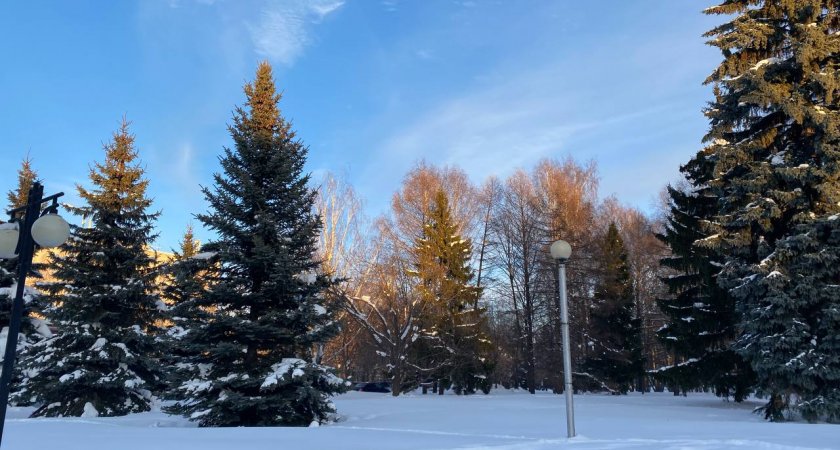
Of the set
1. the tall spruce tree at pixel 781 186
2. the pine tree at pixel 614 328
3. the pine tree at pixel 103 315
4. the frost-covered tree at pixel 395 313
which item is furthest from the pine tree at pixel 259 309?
the pine tree at pixel 614 328

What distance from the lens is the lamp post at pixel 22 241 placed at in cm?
698

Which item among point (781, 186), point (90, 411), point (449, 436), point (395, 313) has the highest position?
point (781, 186)

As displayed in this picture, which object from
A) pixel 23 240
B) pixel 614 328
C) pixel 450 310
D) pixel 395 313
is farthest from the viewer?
pixel 614 328

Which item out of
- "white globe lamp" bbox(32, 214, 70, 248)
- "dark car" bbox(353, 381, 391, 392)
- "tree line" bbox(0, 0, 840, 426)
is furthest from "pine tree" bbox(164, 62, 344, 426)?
"dark car" bbox(353, 381, 391, 392)

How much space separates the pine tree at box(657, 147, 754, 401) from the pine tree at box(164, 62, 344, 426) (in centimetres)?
1246

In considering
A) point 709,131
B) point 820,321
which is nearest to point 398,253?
point 709,131

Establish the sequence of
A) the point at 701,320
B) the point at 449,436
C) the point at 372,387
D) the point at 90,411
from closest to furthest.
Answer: the point at 449,436 → the point at 90,411 → the point at 701,320 → the point at 372,387

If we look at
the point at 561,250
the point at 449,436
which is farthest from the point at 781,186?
the point at 449,436

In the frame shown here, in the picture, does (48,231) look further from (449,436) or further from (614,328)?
(614,328)

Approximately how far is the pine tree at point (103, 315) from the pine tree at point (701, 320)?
18258 millimetres

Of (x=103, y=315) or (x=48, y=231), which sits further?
(x=103, y=315)

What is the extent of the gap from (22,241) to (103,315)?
43.6 ft

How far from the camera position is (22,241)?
7914 mm

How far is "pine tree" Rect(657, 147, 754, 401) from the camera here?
19.8 m
